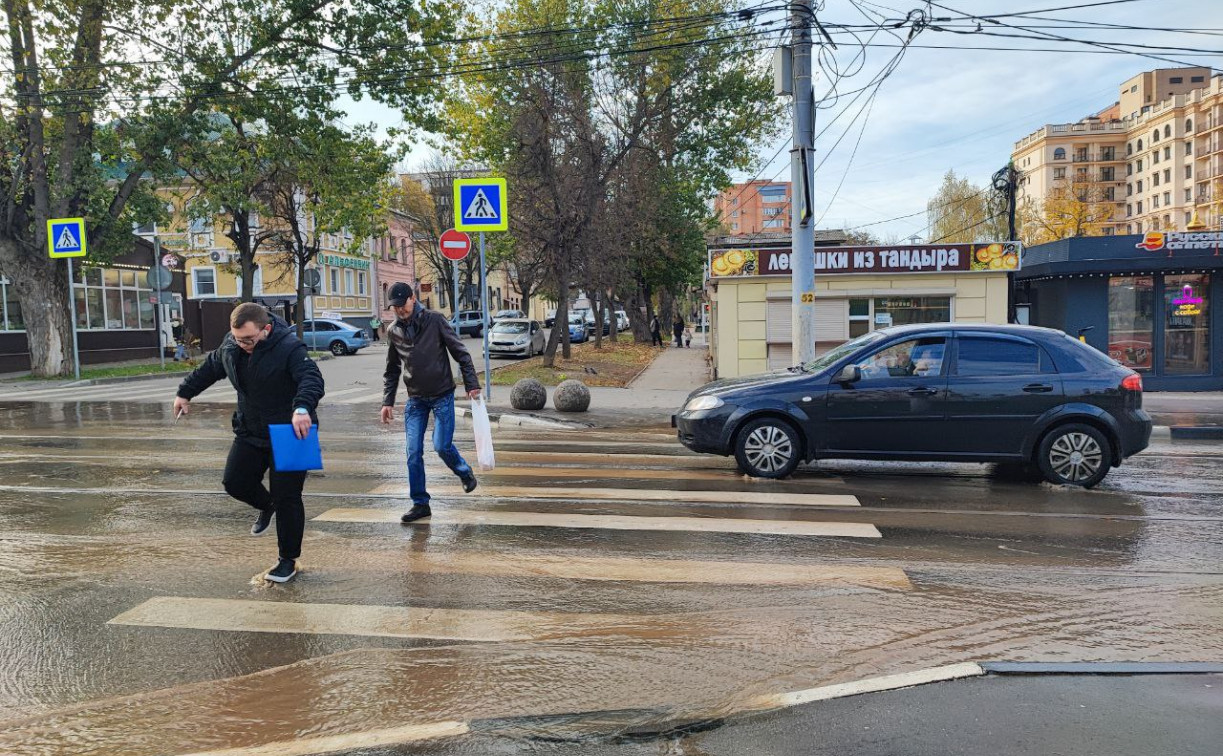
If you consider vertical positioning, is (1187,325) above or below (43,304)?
below

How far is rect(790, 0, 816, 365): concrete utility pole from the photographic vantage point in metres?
13.1

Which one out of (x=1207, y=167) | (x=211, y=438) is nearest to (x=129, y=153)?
(x=211, y=438)

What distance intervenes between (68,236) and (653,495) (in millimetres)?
18783

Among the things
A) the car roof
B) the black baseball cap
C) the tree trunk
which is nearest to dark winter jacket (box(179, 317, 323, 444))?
the black baseball cap

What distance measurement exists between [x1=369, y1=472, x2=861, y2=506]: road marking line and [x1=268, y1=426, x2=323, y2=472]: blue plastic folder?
2.91m

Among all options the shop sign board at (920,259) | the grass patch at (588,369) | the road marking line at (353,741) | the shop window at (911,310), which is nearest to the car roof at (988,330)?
the road marking line at (353,741)

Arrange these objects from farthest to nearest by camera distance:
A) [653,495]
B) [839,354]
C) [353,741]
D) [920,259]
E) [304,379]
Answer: [920,259] → [839,354] → [653,495] → [304,379] → [353,741]

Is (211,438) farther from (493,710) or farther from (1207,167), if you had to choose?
(1207,167)

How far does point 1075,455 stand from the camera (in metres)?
8.42

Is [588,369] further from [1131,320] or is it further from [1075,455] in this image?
[1075,455]

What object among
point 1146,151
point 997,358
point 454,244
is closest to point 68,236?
point 454,244

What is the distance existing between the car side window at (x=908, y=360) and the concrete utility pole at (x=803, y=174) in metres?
4.30

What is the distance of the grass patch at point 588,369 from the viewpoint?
22.0 m

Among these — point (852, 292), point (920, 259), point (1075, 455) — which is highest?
point (920, 259)
